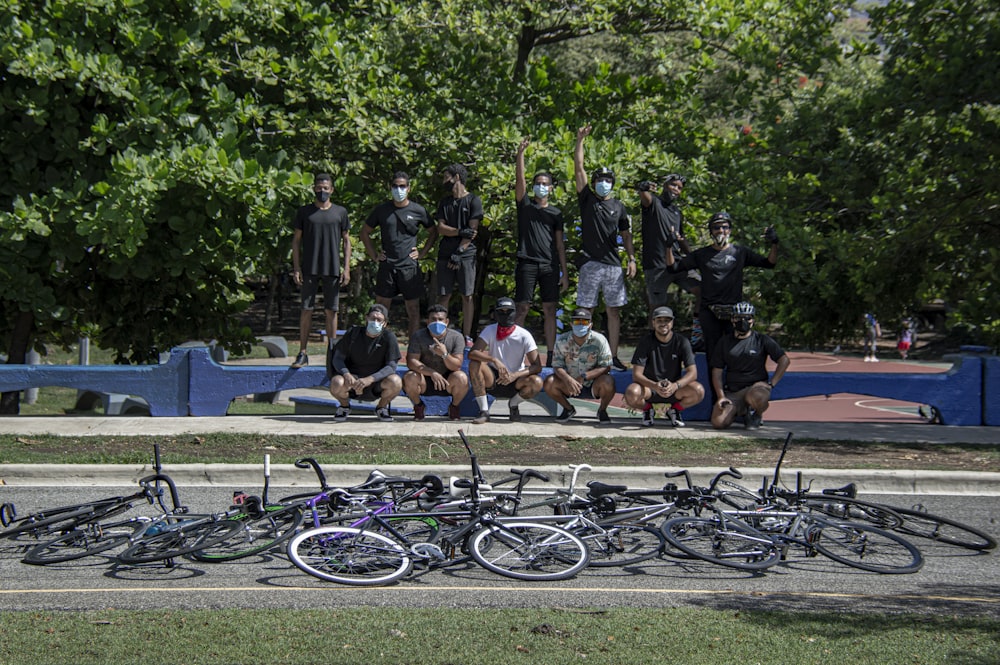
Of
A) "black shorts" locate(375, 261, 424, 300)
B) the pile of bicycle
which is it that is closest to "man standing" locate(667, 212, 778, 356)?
"black shorts" locate(375, 261, 424, 300)

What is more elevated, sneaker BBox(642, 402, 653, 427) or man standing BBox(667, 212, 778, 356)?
man standing BBox(667, 212, 778, 356)

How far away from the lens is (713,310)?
13719 millimetres

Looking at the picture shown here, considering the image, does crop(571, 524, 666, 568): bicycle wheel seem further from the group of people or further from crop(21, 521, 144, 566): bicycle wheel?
the group of people

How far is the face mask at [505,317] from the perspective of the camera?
1331cm

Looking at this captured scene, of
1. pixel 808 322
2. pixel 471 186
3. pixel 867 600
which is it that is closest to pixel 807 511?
pixel 867 600

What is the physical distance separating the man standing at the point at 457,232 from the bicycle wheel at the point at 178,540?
6.37 m

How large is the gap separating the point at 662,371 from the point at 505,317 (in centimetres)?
187

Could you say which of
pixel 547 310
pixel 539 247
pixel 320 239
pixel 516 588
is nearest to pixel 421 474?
pixel 516 588

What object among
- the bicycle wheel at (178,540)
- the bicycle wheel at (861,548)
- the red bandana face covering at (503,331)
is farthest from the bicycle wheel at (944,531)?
the red bandana face covering at (503,331)

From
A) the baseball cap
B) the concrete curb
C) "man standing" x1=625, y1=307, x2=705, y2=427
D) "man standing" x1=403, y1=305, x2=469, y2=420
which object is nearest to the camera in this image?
the concrete curb

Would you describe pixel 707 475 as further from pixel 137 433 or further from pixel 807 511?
pixel 137 433

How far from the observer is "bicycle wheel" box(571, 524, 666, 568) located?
823 centimetres

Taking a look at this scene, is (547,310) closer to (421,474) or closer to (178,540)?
(421,474)

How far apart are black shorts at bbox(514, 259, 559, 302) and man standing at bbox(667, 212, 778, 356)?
1480 millimetres
